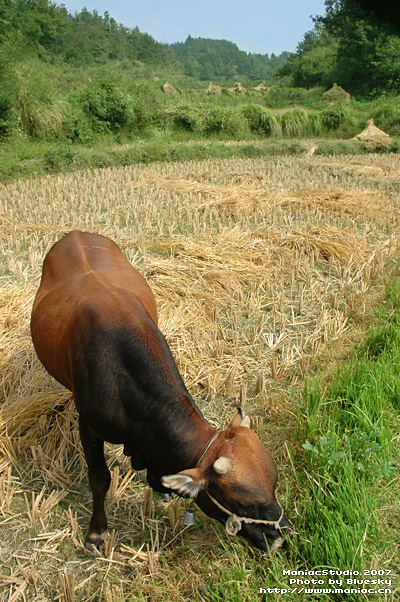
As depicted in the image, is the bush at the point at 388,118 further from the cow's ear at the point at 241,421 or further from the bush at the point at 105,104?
the cow's ear at the point at 241,421

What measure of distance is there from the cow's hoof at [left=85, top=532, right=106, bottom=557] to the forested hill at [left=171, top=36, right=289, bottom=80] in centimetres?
11547

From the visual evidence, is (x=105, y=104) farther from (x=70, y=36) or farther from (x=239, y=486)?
(x=70, y=36)

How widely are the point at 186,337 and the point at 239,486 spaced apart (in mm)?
2453

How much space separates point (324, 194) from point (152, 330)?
795 cm

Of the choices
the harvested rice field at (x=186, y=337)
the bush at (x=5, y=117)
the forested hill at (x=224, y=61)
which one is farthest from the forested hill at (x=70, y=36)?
the forested hill at (x=224, y=61)

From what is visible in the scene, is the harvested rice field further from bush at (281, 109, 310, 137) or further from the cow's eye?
bush at (281, 109, 310, 137)

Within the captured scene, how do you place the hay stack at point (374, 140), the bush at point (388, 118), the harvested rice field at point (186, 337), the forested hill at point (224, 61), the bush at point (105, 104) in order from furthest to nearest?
the forested hill at point (224, 61) → the bush at point (388, 118) → the hay stack at point (374, 140) → the bush at point (105, 104) → the harvested rice field at point (186, 337)

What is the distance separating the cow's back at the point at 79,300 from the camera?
2596 mm

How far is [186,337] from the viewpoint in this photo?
14.5 ft

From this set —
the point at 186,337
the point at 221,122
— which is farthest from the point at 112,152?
the point at 186,337

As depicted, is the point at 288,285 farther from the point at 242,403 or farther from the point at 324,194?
the point at 324,194

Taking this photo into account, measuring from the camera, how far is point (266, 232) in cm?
714

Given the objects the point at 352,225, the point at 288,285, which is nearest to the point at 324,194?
the point at 352,225

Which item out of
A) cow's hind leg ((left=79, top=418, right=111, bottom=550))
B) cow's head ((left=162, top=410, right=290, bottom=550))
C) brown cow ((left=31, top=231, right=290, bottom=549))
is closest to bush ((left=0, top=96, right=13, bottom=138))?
brown cow ((left=31, top=231, right=290, bottom=549))
